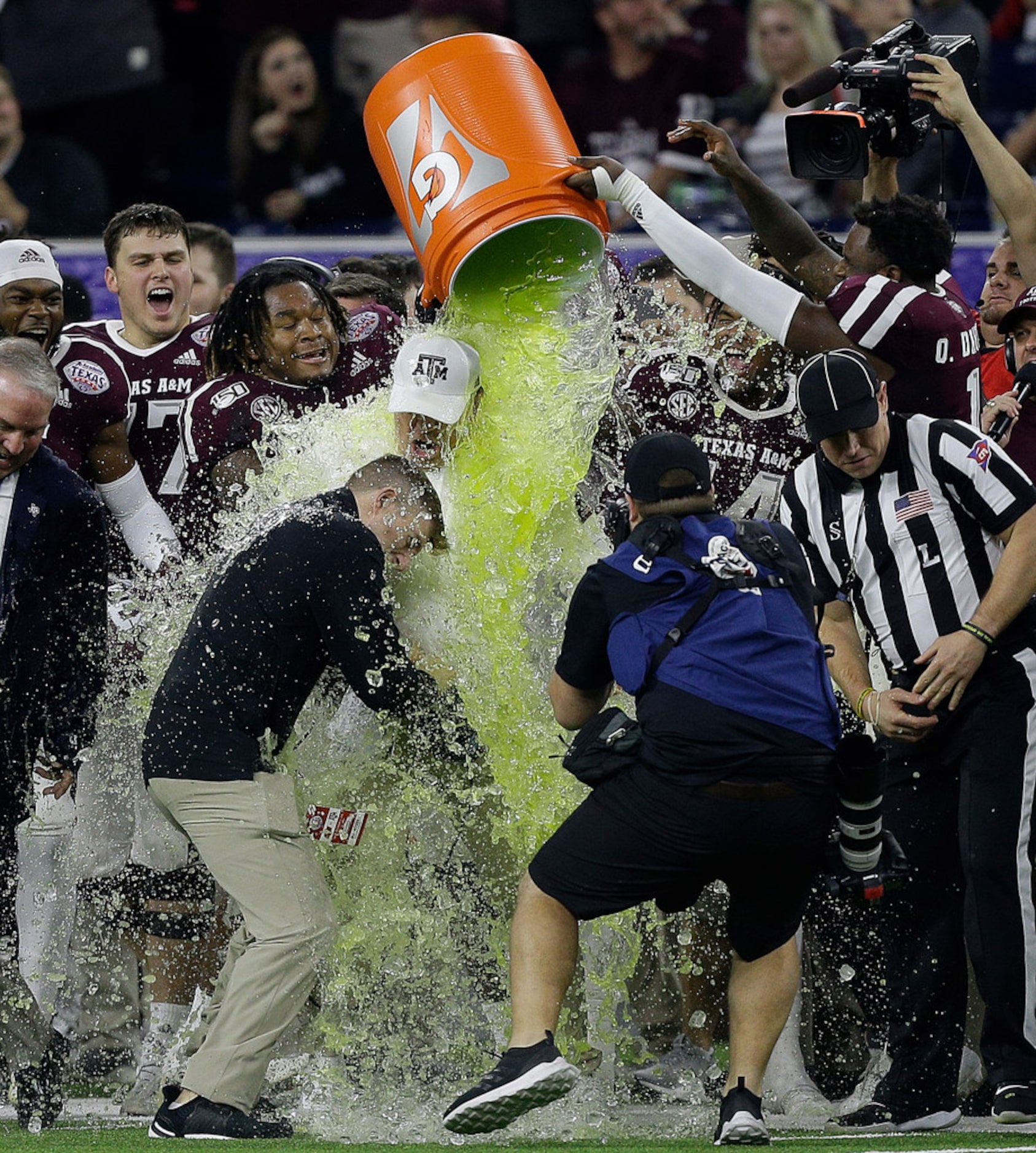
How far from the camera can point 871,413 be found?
4.69m

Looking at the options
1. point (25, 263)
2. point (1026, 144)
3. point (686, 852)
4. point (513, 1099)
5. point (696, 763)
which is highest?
point (1026, 144)

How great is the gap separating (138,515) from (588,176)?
1894 mm

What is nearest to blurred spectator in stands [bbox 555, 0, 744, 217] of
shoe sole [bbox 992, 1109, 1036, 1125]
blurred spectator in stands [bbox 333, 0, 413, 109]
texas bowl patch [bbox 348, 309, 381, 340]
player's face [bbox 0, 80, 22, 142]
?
blurred spectator in stands [bbox 333, 0, 413, 109]

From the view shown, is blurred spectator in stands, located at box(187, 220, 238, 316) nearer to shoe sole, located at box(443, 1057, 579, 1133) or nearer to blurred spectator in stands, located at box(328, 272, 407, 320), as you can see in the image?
blurred spectator in stands, located at box(328, 272, 407, 320)

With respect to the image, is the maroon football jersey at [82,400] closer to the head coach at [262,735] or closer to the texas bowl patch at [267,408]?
the texas bowl patch at [267,408]

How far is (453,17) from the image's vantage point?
10484 mm

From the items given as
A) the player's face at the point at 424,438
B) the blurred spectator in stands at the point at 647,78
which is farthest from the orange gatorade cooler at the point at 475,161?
the blurred spectator in stands at the point at 647,78

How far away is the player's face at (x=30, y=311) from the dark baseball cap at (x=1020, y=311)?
2804mm

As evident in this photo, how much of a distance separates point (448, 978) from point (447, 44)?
2.36m

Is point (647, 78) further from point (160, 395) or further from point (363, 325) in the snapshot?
point (160, 395)

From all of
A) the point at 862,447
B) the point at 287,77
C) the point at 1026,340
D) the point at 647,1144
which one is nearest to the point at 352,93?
the point at 287,77

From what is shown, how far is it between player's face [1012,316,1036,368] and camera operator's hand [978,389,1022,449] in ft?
0.66

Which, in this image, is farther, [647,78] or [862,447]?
[647,78]

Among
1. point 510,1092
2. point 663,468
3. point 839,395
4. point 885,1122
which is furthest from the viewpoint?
point 885,1122
